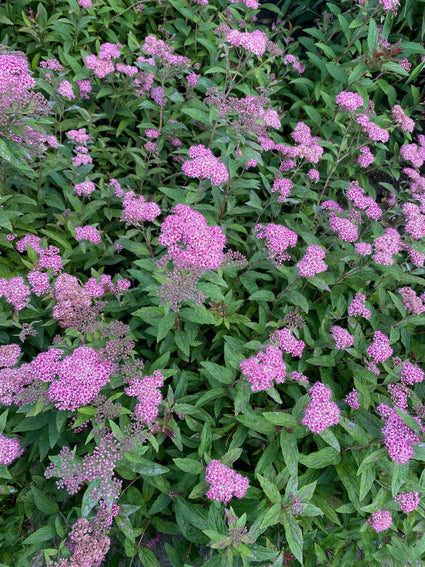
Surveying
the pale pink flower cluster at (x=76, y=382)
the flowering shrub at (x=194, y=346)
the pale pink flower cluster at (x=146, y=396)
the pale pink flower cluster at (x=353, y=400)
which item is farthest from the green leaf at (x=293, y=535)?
the pale pink flower cluster at (x=76, y=382)

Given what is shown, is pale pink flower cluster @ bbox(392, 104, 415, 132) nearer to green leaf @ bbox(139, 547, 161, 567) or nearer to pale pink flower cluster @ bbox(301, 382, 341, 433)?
pale pink flower cluster @ bbox(301, 382, 341, 433)

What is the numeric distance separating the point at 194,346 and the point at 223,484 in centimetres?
122

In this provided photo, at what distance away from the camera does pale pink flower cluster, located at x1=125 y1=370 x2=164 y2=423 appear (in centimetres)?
229

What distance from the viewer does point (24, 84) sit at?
2803 mm

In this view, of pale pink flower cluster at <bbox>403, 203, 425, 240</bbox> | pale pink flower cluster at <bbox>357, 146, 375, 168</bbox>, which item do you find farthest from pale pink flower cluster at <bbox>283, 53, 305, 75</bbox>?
pale pink flower cluster at <bbox>403, 203, 425, 240</bbox>

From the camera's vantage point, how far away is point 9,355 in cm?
248

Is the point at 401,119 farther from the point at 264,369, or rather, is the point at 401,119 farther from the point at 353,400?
the point at 264,369

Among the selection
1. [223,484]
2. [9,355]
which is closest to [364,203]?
[223,484]

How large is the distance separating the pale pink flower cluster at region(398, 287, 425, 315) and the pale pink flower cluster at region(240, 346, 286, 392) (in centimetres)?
133

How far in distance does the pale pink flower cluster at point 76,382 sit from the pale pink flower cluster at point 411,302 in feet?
7.87

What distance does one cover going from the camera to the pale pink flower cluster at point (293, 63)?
4.57 meters

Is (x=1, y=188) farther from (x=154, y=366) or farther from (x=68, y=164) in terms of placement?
(x=154, y=366)

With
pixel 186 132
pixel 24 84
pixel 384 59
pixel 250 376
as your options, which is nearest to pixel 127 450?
pixel 250 376

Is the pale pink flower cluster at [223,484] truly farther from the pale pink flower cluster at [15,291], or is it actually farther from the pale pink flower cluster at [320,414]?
the pale pink flower cluster at [15,291]
